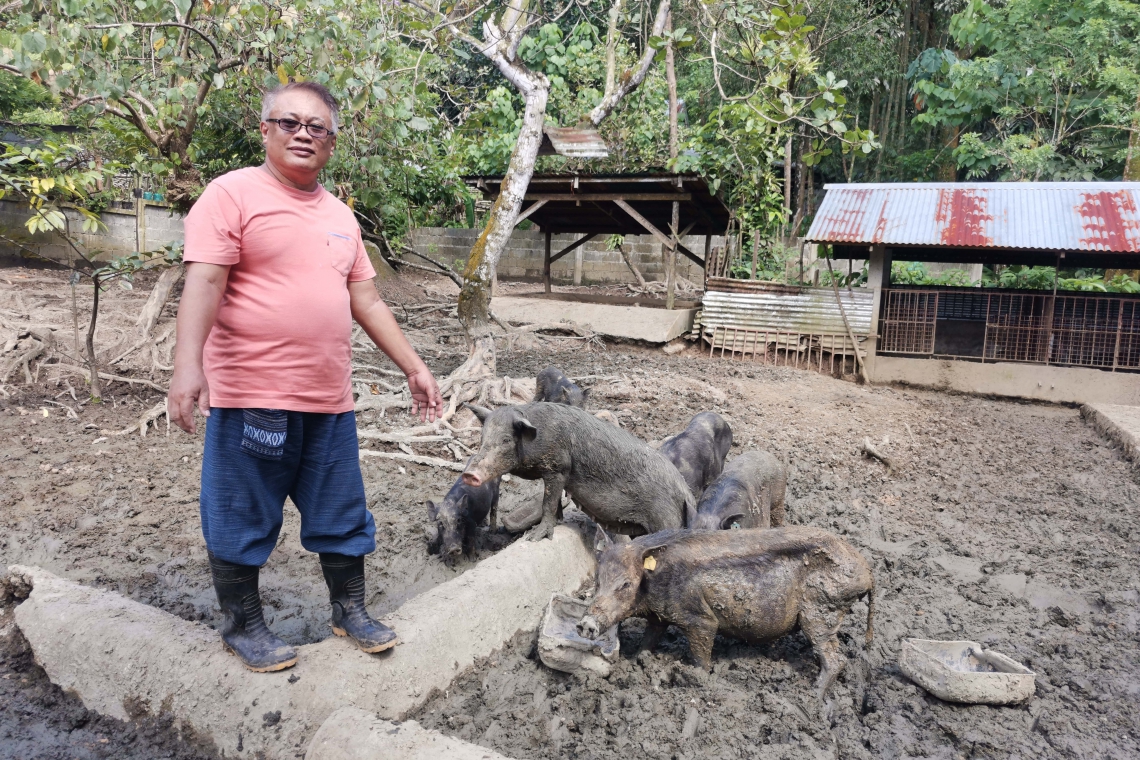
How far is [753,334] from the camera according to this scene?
42.5ft

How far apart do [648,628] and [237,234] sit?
7.89 feet

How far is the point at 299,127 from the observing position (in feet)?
8.65

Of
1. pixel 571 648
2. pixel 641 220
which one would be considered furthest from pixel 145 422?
pixel 641 220

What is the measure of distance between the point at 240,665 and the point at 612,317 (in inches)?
420

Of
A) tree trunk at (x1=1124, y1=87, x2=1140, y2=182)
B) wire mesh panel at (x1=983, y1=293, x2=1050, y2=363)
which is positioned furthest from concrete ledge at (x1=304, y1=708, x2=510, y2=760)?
tree trunk at (x1=1124, y1=87, x2=1140, y2=182)

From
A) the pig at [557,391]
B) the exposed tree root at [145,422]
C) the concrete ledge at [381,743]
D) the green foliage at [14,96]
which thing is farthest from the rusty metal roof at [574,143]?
the concrete ledge at [381,743]

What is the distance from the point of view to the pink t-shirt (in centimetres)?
251

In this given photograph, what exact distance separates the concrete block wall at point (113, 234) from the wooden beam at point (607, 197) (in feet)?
27.5

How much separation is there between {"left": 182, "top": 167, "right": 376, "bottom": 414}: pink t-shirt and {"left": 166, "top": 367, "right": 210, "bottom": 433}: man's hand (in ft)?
0.51

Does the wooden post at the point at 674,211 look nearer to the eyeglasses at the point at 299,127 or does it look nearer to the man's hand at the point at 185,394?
the eyeglasses at the point at 299,127

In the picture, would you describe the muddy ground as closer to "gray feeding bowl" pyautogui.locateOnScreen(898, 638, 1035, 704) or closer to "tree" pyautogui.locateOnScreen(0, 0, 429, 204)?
"gray feeding bowl" pyautogui.locateOnScreen(898, 638, 1035, 704)

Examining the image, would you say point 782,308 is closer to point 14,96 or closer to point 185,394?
point 185,394

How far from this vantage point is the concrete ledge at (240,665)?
2664 mm

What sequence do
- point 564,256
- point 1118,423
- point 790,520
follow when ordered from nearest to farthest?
point 790,520, point 1118,423, point 564,256
